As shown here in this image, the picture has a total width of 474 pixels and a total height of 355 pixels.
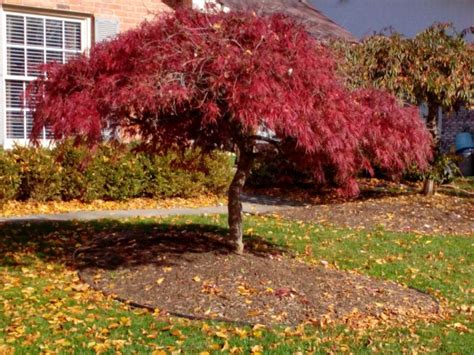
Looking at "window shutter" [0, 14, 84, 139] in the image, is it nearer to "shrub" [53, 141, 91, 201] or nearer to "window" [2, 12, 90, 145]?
"window" [2, 12, 90, 145]

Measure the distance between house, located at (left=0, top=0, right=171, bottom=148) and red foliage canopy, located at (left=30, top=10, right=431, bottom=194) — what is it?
5609 millimetres

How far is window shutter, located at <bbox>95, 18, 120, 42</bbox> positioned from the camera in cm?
1239

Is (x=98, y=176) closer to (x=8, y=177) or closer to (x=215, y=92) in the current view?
(x=8, y=177)

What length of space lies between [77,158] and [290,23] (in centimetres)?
576

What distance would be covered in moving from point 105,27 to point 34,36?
4.06 ft

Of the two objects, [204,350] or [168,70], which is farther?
[168,70]

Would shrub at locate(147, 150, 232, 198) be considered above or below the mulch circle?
above

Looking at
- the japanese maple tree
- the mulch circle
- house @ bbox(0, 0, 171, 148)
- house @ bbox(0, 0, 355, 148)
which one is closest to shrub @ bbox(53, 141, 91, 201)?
house @ bbox(0, 0, 355, 148)

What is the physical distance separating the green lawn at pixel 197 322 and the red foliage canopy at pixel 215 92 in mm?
1462

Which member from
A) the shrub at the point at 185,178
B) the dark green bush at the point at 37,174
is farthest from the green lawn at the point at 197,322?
the shrub at the point at 185,178

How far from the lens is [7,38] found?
38.3 ft

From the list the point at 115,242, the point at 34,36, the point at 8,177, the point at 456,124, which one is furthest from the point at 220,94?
the point at 456,124

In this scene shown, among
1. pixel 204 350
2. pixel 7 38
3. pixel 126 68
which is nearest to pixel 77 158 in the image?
pixel 7 38

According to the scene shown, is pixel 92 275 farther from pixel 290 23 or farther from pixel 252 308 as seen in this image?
pixel 290 23
